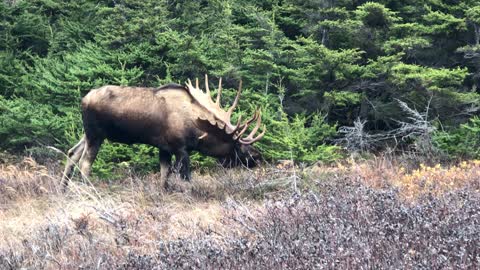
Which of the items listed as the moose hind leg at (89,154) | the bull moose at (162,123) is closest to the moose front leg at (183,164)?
the bull moose at (162,123)

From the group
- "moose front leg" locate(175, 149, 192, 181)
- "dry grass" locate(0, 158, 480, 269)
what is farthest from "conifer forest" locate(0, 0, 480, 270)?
"moose front leg" locate(175, 149, 192, 181)

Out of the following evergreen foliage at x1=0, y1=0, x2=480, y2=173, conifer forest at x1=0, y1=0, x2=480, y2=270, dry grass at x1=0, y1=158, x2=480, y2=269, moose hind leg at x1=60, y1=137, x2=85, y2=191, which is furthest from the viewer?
evergreen foliage at x1=0, y1=0, x2=480, y2=173

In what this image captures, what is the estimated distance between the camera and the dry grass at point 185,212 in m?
5.15

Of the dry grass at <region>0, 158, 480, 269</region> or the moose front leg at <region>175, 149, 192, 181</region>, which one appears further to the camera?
the moose front leg at <region>175, 149, 192, 181</region>

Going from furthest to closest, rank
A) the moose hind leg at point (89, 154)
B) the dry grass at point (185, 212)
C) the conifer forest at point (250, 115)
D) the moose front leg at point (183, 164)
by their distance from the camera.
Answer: the moose hind leg at point (89, 154), the moose front leg at point (183, 164), the conifer forest at point (250, 115), the dry grass at point (185, 212)

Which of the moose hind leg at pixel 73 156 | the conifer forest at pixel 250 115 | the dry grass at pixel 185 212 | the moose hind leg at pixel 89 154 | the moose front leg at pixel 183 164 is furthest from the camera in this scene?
the moose hind leg at pixel 73 156

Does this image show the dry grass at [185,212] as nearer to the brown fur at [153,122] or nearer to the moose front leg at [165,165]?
the moose front leg at [165,165]

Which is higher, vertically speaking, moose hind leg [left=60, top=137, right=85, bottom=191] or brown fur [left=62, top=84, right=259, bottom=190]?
brown fur [left=62, top=84, right=259, bottom=190]

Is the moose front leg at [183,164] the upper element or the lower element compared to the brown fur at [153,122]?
lower

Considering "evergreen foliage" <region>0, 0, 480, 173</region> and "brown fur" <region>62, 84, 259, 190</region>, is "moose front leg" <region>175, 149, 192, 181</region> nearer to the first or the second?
"brown fur" <region>62, 84, 259, 190</region>

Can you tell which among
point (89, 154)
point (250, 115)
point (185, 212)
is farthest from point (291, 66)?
point (185, 212)

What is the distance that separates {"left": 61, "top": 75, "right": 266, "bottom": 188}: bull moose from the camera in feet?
31.4

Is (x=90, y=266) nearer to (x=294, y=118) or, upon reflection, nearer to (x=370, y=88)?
(x=294, y=118)

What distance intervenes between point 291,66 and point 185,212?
17.7ft
